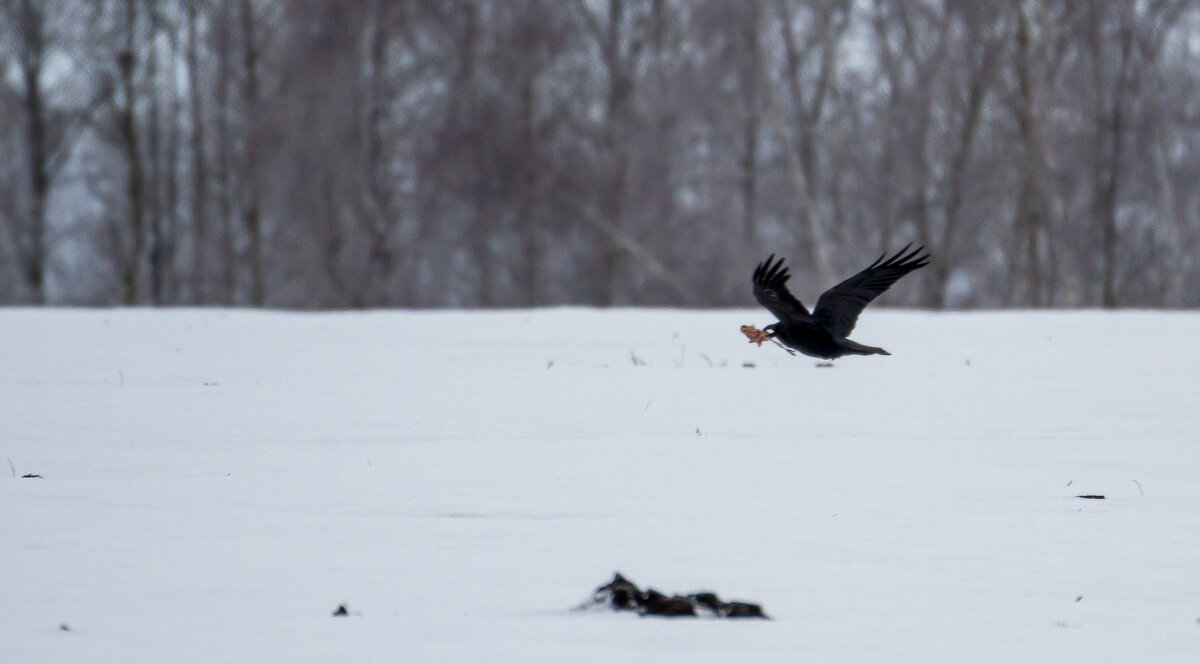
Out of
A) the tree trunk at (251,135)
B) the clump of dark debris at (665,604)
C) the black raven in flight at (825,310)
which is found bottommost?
the clump of dark debris at (665,604)

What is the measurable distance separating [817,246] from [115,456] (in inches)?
751

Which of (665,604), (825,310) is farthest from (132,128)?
(665,604)

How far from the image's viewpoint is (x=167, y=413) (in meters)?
7.69

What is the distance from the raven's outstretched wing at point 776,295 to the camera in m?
7.33

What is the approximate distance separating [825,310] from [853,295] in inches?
11.7

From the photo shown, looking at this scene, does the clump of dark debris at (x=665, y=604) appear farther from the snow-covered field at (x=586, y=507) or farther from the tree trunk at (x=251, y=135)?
the tree trunk at (x=251, y=135)

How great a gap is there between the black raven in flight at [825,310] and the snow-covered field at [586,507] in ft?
1.65

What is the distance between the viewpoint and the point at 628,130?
25453mm

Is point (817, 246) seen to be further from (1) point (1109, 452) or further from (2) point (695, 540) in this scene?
(2) point (695, 540)

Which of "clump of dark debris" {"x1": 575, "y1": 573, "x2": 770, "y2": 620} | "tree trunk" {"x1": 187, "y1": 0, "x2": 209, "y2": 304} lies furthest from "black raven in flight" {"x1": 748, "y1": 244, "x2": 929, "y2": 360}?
"tree trunk" {"x1": 187, "y1": 0, "x2": 209, "y2": 304}

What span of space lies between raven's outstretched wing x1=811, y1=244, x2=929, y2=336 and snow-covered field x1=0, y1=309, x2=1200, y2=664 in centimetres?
62

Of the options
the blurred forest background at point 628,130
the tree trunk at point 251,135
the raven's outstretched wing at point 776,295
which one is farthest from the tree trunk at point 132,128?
the raven's outstretched wing at point 776,295

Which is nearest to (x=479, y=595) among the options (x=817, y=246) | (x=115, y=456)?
(x=115, y=456)

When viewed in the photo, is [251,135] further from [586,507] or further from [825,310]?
[586,507]
